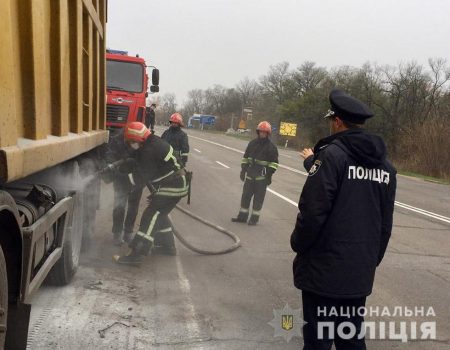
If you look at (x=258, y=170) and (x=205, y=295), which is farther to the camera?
(x=258, y=170)

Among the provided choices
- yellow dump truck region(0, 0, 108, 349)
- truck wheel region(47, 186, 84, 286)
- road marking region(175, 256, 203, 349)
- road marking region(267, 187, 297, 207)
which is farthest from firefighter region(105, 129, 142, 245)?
road marking region(267, 187, 297, 207)

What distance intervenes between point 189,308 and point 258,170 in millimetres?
5108

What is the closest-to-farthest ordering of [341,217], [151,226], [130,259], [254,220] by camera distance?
[341,217] → [130,259] → [151,226] → [254,220]

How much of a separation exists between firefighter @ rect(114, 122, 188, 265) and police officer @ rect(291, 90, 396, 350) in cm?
322

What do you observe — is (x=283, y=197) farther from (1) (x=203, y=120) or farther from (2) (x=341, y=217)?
(1) (x=203, y=120)

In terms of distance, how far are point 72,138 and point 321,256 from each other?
2.08m

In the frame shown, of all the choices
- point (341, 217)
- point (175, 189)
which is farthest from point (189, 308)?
point (341, 217)

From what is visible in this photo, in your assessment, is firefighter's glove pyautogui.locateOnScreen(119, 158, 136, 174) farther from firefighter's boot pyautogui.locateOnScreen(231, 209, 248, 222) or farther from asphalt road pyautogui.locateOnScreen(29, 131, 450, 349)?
firefighter's boot pyautogui.locateOnScreen(231, 209, 248, 222)

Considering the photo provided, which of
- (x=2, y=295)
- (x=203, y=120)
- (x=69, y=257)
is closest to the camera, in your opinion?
(x=2, y=295)

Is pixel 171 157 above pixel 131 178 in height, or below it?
above

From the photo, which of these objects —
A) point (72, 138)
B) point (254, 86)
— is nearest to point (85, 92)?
point (72, 138)

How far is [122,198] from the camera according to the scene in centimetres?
739

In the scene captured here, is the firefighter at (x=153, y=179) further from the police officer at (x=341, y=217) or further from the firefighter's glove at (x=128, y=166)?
the police officer at (x=341, y=217)

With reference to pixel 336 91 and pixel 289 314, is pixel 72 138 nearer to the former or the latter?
pixel 336 91
